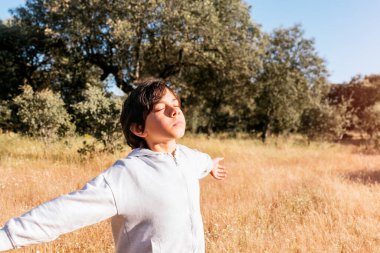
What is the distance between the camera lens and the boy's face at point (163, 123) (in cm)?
185

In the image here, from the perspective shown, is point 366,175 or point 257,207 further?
point 366,175

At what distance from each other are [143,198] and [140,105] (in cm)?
60

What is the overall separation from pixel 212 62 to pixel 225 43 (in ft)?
4.77

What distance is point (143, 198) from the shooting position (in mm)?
1540

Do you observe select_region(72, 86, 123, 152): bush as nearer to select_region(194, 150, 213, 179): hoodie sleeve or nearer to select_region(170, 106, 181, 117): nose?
select_region(194, 150, 213, 179): hoodie sleeve

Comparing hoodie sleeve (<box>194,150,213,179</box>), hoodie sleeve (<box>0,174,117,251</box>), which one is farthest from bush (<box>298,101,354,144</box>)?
hoodie sleeve (<box>0,174,117,251</box>)

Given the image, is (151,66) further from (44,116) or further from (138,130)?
(138,130)

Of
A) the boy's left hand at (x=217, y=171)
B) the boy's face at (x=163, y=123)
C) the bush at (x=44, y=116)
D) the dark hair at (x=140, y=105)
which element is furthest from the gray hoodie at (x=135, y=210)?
the bush at (x=44, y=116)

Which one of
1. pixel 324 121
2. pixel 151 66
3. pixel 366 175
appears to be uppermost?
pixel 151 66

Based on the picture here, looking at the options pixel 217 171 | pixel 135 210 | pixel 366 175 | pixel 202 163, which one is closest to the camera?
pixel 135 210

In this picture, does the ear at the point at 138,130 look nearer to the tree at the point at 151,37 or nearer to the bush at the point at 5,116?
the tree at the point at 151,37

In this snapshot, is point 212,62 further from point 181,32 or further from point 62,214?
point 62,214

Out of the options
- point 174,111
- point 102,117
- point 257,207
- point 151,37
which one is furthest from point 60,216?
point 151,37

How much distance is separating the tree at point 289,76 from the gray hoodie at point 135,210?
21.7 metres
